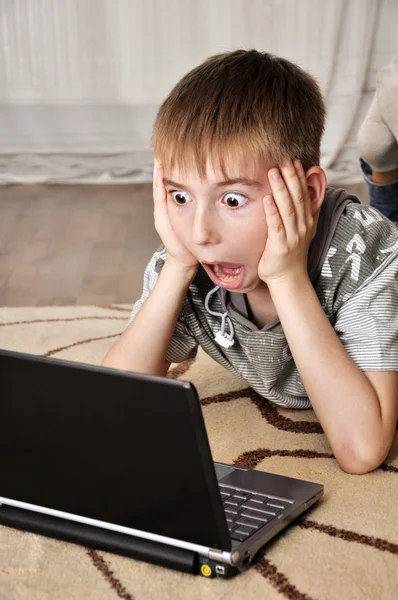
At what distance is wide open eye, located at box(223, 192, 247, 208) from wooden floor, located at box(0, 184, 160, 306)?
3.46 feet

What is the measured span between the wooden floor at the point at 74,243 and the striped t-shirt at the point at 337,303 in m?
0.84

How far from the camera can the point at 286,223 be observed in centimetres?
94

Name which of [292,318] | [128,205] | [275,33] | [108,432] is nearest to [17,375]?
[108,432]

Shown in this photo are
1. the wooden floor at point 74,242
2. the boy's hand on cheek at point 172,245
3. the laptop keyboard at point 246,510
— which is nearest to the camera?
the laptop keyboard at point 246,510

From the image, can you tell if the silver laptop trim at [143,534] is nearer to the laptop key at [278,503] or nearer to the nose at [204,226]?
the laptop key at [278,503]

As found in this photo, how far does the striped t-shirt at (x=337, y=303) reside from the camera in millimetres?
1009

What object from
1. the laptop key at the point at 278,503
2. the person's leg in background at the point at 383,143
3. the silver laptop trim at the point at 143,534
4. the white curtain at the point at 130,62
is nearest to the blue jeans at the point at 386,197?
the person's leg in background at the point at 383,143

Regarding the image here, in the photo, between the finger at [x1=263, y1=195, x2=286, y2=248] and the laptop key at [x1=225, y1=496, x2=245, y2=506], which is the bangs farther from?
the laptop key at [x1=225, y1=496, x2=245, y2=506]

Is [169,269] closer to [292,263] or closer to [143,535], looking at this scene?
[292,263]

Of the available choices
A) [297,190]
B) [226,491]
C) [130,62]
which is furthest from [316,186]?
[130,62]

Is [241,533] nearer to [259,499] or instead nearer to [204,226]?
[259,499]

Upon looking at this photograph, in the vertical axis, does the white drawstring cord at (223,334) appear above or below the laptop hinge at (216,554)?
below

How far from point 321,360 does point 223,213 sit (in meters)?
0.20

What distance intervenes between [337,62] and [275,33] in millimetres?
275
